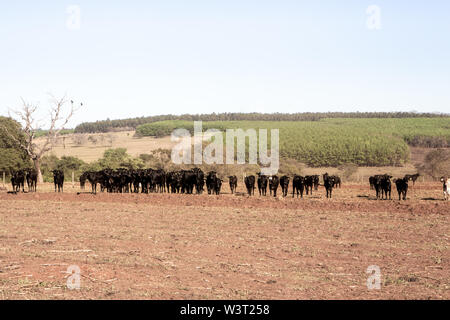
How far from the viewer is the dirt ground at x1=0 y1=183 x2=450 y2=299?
9570 millimetres

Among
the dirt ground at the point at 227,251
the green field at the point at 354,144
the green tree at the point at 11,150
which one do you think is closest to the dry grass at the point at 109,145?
the green field at the point at 354,144

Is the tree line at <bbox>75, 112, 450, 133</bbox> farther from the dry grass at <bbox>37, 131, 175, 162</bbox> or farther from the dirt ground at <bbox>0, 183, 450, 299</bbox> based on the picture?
the dirt ground at <bbox>0, 183, 450, 299</bbox>

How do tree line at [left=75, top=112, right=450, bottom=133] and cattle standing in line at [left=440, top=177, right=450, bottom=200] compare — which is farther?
tree line at [left=75, top=112, right=450, bottom=133]

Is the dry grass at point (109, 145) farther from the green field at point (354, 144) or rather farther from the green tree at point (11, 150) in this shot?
the green tree at point (11, 150)

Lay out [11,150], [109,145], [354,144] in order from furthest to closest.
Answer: [109,145], [354,144], [11,150]

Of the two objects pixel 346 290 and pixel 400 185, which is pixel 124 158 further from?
pixel 346 290

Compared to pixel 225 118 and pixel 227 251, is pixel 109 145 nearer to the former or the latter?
pixel 225 118

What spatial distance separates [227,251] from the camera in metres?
13.4

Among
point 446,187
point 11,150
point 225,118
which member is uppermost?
point 225,118

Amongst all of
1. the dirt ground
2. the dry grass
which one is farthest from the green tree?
the dry grass

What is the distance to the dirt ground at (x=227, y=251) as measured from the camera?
9570 millimetres

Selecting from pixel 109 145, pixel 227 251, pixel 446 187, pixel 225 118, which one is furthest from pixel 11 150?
pixel 225 118

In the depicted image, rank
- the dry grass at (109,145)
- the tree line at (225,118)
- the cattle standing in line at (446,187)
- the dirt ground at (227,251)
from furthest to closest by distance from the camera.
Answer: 1. the tree line at (225,118)
2. the dry grass at (109,145)
3. the cattle standing in line at (446,187)
4. the dirt ground at (227,251)
